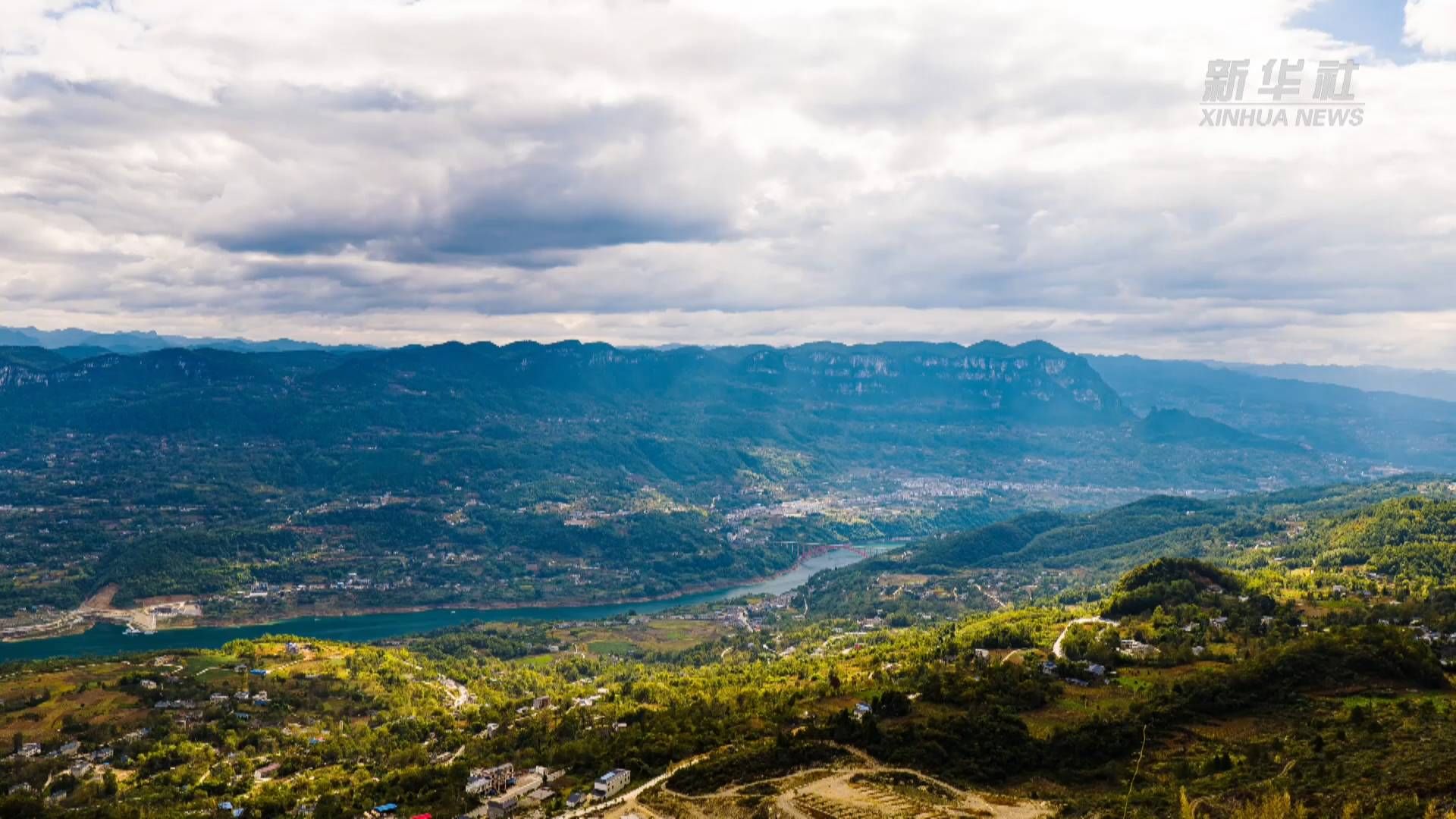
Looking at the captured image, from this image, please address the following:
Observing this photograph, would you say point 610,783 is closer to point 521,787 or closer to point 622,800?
point 622,800

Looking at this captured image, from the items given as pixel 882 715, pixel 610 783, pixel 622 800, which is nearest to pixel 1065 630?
pixel 882 715

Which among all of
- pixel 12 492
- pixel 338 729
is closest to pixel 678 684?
pixel 338 729

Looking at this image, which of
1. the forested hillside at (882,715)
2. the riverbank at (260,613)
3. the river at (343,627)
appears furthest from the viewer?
the riverbank at (260,613)

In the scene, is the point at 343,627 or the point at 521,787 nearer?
the point at 521,787

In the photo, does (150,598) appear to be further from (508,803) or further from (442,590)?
(508,803)

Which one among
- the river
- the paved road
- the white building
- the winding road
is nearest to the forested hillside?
the paved road

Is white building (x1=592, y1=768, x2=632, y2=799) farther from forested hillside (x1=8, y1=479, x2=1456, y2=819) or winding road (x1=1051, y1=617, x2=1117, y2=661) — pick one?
winding road (x1=1051, y1=617, x2=1117, y2=661)

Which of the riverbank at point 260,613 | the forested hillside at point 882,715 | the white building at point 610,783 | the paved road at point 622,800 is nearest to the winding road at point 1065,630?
the forested hillside at point 882,715

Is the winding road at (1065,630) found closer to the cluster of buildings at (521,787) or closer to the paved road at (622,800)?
the paved road at (622,800)
